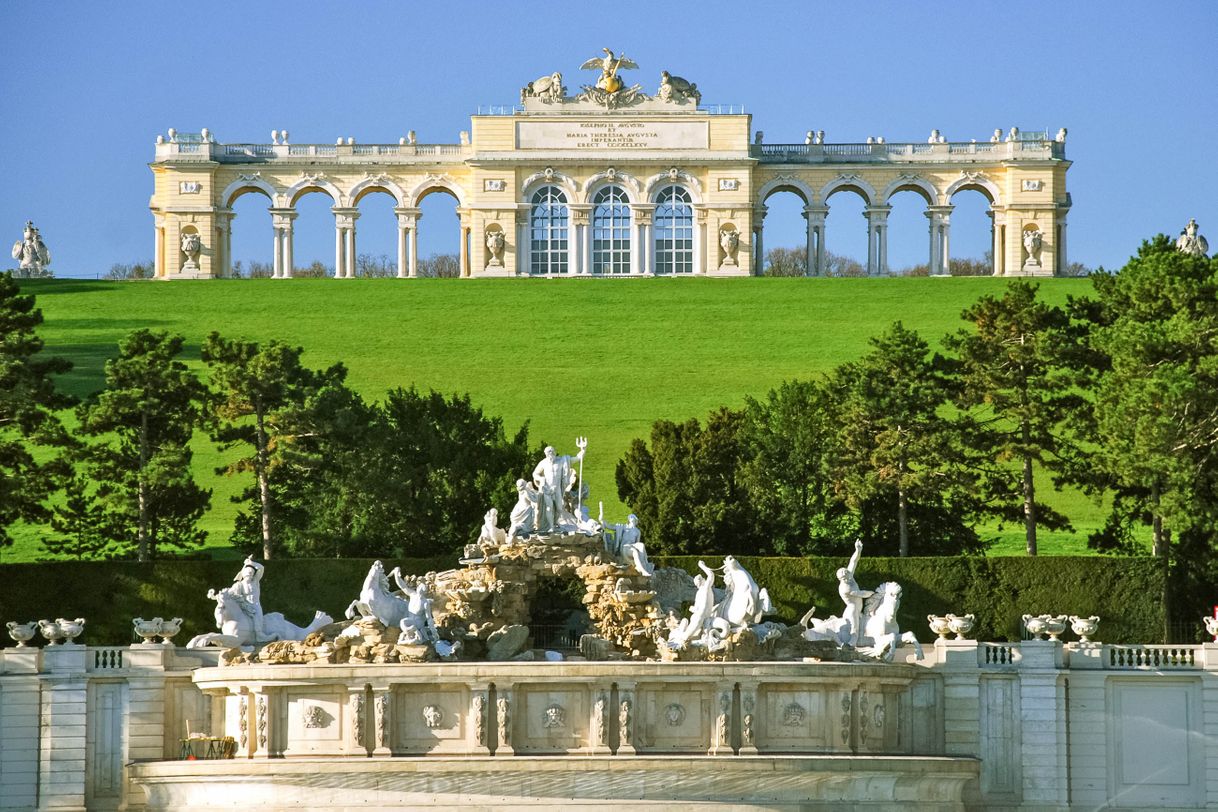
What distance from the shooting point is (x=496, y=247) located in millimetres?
91812

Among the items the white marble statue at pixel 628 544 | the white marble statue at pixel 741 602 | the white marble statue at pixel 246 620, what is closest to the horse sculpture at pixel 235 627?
the white marble statue at pixel 246 620

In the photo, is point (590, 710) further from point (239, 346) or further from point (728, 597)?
point (239, 346)

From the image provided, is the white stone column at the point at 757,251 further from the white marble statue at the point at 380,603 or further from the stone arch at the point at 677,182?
the white marble statue at the point at 380,603

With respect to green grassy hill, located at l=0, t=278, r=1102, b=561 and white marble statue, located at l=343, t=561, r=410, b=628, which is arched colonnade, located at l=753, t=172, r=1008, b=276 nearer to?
green grassy hill, located at l=0, t=278, r=1102, b=561

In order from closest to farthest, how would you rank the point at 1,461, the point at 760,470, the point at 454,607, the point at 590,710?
the point at 590,710 → the point at 454,607 → the point at 1,461 → the point at 760,470

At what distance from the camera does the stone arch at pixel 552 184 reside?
9206 centimetres

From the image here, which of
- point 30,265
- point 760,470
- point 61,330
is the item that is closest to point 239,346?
point 760,470

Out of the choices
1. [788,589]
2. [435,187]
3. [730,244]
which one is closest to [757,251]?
[730,244]

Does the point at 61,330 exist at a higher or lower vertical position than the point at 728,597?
higher

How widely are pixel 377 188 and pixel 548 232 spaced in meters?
7.74

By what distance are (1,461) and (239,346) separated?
A: 20.9 feet

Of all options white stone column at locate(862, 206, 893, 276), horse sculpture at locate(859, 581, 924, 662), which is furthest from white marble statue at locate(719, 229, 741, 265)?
horse sculpture at locate(859, 581, 924, 662)

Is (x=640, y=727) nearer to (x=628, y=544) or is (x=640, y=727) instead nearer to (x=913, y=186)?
(x=628, y=544)

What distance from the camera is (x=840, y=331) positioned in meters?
71.9
